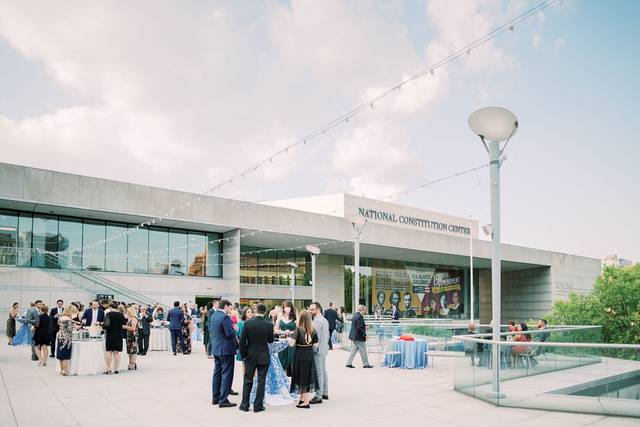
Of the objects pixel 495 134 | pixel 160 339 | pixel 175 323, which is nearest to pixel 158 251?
pixel 160 339

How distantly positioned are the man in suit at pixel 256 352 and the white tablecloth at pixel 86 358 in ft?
17.2

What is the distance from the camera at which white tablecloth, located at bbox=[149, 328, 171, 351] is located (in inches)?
691

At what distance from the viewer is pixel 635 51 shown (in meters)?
15.5

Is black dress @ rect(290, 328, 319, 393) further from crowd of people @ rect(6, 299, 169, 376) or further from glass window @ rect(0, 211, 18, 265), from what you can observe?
glass window @ rect(0, 211, 18, 265)

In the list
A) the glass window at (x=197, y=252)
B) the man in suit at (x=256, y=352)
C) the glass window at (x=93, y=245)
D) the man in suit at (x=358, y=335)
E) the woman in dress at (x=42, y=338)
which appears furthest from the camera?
the glass window at (x=197, y=252)

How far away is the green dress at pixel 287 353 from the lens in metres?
10.1

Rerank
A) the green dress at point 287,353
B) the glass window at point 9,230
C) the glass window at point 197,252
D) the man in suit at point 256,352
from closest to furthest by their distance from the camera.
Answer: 1. the man in suit at point 256,352
2. the green dress at point 287,353
3. the glass window at point 9,230
4. the glass window at point 197,252

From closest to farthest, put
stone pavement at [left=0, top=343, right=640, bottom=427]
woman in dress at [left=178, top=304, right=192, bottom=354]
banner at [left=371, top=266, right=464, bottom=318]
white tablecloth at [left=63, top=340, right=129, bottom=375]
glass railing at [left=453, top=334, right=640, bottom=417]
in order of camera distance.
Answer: stone pavement at [left=0, top=343, right=640, bottom=427], glass railing at [left=453, top=334, right=640, bottom=417], white tablecloth at [left=63, top=340, right=129, bottom=375], woman in dress at [left=178, top=304, right=192, bottom=354], banner at [left=371, top=266, right=464, bottom=318]

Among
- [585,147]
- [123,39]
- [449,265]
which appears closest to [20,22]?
[123,39]

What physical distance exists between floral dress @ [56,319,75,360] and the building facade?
11.6 m

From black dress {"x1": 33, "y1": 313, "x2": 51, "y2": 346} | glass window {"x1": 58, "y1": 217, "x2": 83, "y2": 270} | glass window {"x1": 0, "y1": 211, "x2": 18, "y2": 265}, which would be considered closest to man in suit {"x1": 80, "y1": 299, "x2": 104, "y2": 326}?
black dress {"x1": 33, "y1": 313, "x2": 51, "y2": 346}

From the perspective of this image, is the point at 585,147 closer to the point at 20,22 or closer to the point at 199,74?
the point at 199,74

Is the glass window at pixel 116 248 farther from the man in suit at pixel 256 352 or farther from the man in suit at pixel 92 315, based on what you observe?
the man in suit at pixel 256 352

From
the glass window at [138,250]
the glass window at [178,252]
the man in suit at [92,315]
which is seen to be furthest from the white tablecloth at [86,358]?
the glass window at [178,252]
